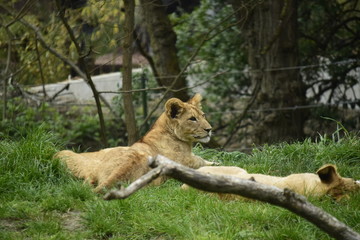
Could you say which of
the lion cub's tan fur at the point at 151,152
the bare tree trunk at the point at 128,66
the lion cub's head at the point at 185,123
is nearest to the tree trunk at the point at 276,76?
the bare tree trunk at the point at 128,66

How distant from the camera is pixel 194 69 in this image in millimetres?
14172

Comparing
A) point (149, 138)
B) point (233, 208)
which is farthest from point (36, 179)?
point (233, 208)

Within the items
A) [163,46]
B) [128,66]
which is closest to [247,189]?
[128,66]

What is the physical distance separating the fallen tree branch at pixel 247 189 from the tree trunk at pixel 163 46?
291 inches

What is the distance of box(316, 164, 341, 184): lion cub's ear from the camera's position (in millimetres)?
5336

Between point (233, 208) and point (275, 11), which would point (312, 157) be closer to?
point (233, 208)

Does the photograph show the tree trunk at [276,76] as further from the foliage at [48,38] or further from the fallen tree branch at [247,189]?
the fallen tree branch at [247,189]

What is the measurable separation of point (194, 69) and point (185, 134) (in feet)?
21.9

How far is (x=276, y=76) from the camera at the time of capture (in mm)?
11266

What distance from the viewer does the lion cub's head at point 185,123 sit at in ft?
25.0

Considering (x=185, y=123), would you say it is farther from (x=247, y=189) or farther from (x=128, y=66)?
(x=247, y=189)

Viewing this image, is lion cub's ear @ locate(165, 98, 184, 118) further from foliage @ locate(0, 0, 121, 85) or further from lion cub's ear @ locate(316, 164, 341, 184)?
foliage @ locate(0, 0, 121, 85)

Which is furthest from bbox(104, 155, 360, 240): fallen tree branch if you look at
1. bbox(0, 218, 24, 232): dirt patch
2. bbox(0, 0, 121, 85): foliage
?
bbox(0, 0, 121, 85): foliage

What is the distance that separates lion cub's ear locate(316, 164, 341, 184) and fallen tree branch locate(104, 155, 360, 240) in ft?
4.04
